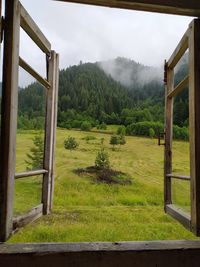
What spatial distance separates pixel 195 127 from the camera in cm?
199

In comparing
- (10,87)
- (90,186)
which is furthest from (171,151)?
(90,186)

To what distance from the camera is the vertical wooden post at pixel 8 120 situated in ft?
5.49

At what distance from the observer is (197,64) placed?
2043 millimetres

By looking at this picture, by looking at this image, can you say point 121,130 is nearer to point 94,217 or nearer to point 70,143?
point 70,143

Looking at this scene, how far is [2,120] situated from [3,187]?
1.31 ft

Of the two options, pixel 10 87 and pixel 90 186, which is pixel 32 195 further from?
pixel 90 186

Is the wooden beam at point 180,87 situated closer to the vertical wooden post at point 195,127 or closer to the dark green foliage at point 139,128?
the vertical wooden post at point 195,127

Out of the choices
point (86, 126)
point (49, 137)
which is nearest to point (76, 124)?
point (86, 126)

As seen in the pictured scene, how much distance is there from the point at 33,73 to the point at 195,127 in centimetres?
153

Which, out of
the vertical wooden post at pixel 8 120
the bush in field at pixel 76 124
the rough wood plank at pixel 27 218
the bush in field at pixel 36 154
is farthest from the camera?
the bush in field at pixel 76 124

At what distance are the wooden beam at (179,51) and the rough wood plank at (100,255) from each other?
1.69 m

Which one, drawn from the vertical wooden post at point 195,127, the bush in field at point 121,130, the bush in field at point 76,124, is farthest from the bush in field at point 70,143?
the vertical wooden post at point 195,127

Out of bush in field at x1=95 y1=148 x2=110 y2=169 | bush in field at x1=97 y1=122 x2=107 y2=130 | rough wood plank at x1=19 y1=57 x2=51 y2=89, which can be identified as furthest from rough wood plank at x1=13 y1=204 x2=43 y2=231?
bush in field at x1=97 y1=122 x2=107 y2=130

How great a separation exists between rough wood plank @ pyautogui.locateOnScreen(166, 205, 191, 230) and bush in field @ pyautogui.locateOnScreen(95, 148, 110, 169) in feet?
29.8
